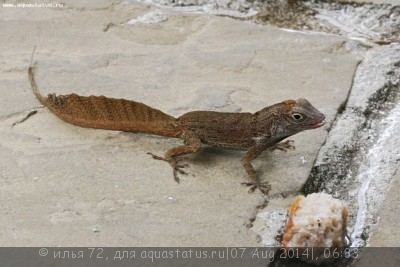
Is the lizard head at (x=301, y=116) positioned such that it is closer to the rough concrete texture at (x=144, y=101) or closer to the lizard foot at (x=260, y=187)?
the rough concrete texture at (x=144, y=101)

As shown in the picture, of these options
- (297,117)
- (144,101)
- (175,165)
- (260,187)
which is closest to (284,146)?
(297,117)

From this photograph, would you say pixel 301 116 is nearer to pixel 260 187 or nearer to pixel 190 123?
pixel 260 187

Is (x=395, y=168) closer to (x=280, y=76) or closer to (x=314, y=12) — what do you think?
(x=280, y=76)

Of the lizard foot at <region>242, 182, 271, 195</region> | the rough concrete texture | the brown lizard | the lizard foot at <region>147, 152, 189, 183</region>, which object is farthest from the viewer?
the brown lizard

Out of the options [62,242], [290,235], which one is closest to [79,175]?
[62,242]

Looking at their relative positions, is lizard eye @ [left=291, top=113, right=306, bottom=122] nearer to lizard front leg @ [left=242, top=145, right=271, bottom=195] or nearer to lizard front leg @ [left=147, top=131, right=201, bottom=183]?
lizard front leg @ [left=242, top=145, right=271, bottom=195]

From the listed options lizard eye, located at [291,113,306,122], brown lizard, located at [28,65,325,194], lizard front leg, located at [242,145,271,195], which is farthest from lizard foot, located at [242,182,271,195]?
lizard eye, located at [291,113,306,122]
